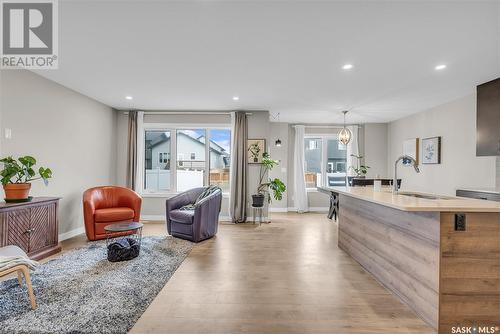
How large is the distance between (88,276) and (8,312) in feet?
2.46

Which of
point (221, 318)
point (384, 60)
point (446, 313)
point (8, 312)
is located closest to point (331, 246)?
point (446, 313)

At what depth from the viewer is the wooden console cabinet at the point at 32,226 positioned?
9.49ft

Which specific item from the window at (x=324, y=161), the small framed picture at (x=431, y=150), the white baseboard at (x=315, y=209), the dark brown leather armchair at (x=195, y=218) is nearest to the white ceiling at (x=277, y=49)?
the small framed picture at (x=431, y=150)

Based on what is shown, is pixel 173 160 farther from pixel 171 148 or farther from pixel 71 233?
pixel 71 233

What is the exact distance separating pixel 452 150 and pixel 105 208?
671 centimetres

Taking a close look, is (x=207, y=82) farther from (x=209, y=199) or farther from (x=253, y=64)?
(x=209, y=199)

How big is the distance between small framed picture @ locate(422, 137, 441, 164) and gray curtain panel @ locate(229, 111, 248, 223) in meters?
4.06

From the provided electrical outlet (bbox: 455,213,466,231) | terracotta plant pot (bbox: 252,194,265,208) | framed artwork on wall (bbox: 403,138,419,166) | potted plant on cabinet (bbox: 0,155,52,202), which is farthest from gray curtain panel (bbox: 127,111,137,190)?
framed artwork on wall (bbox: 403,138,419,166)

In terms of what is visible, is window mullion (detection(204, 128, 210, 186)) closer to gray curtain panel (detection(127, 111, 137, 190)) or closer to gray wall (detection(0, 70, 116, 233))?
gray curtain panel (detection(127, 111, 137, 190))

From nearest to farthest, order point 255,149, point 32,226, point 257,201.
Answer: point 32,226 → point 257,201 → point 255,149

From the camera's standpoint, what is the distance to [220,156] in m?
6.20

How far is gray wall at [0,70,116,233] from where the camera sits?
11.3 feet

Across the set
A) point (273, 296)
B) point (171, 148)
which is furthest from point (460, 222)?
point (171, 148)

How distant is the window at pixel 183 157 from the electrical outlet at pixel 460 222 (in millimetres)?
4747
